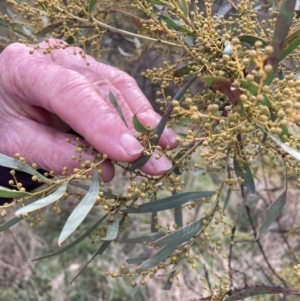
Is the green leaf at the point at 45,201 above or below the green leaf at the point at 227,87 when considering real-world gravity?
below

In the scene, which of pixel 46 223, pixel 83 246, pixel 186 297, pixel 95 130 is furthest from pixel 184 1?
pixel 46 223

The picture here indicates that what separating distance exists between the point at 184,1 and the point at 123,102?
421 mm

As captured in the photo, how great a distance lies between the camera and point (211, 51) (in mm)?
728

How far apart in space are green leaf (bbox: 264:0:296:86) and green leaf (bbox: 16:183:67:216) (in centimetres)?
34

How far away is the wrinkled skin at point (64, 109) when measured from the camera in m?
0.93

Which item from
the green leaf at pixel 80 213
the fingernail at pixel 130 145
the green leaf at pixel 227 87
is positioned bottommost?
the fingernail at pixel 130 145

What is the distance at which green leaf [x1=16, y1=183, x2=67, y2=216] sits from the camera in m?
0.56

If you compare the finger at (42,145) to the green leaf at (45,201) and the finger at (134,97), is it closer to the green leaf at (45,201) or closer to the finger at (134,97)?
the finger at (134,97)

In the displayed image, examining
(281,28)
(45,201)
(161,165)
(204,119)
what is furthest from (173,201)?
(281,28)

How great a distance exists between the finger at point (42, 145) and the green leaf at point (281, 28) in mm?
551

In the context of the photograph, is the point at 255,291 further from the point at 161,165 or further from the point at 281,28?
the point at 281,28

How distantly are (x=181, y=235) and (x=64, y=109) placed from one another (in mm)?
420

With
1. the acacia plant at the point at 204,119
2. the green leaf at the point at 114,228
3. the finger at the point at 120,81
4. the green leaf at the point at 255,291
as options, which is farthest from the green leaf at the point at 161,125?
the green leaf at the point at 255,291

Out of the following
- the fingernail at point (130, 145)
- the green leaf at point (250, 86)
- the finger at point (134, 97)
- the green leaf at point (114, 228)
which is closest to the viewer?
the green leaf at point (250, 86)
